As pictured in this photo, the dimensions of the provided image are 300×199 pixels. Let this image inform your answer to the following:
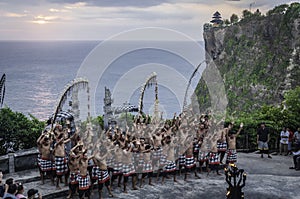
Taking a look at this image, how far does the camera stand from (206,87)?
46.4 meters

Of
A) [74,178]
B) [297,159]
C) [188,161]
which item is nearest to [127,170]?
[74,178]

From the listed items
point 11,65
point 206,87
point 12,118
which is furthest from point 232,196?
point 11,65

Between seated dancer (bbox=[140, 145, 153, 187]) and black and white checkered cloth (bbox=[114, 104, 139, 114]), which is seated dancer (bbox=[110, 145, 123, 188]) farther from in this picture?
black and white checkered cloth (bbox=[114, 104, 139, 114])

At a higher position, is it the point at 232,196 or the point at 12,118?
the point at 12,118

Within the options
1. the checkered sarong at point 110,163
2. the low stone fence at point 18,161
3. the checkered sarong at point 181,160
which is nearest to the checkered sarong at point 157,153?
the checkered sarong at point 181,160

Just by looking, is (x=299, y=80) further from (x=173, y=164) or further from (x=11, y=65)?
(x=11, y=65)

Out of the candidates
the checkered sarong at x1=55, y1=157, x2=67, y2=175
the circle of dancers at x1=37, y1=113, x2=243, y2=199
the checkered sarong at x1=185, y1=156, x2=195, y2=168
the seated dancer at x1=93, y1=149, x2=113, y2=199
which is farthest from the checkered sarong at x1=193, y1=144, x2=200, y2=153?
the checkered sarong at x1=55, y1=157, x2=67, y2=175

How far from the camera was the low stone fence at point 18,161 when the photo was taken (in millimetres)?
11766

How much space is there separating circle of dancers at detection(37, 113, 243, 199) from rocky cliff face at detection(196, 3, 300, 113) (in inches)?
967

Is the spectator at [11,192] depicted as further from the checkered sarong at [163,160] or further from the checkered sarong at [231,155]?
the checkered sarong at [231,155]

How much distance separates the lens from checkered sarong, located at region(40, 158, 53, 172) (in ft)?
36.3

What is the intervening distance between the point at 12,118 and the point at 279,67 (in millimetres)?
32115

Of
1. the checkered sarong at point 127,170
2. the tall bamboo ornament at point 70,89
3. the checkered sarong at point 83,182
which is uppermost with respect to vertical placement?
the tall bamboo ornament at point 70,89

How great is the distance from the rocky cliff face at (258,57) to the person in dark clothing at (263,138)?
2171 centimetres
